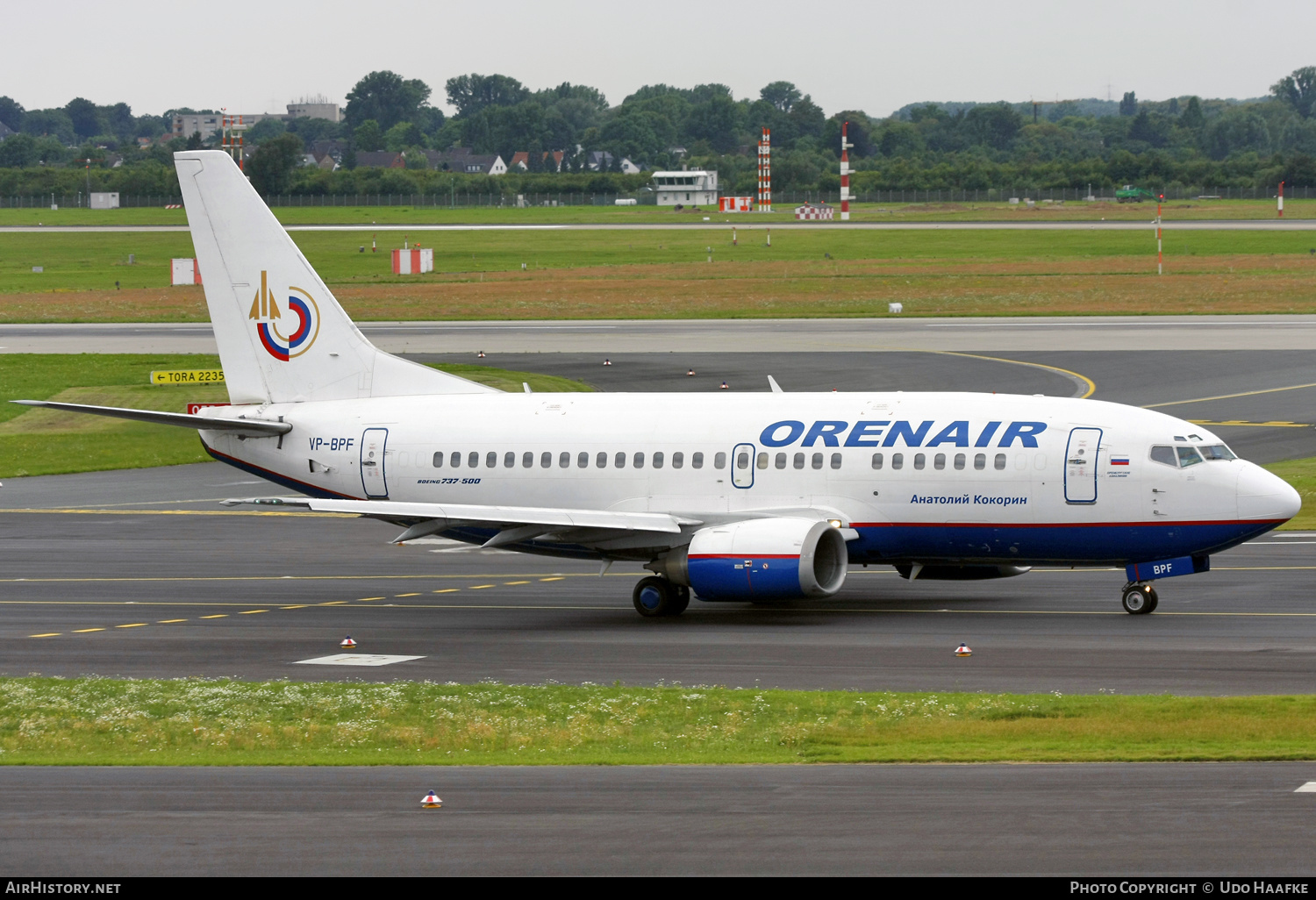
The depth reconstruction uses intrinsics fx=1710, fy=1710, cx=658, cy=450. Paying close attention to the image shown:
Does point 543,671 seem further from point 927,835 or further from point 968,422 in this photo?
point 927,835

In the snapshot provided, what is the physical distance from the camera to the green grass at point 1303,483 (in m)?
46.4

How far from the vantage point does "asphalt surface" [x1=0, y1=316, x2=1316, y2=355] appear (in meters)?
88.6

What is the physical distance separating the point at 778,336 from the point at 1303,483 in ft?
152

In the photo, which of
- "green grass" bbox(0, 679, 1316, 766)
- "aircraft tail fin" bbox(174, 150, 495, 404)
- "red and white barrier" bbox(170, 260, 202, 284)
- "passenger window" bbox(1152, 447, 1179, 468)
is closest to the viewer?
"green grass" bbox(0, 679, 1316, 766)

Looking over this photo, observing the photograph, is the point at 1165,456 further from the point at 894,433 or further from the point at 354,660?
the point at 354,660

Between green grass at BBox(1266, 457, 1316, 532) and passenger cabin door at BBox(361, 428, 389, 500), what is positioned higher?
passenger cabin door at BBox(361, 428, 389, 500)

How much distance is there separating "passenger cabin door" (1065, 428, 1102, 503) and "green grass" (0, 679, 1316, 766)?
8.91 m

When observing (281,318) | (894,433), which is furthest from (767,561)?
(281,318)

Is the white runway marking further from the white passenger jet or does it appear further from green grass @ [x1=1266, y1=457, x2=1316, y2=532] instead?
green grass @ [x1=1266, y1=457, x2=1316, y2=532]

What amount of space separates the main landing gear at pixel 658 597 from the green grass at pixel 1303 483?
16.5 meters

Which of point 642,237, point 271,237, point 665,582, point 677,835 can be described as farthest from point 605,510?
point 642,237

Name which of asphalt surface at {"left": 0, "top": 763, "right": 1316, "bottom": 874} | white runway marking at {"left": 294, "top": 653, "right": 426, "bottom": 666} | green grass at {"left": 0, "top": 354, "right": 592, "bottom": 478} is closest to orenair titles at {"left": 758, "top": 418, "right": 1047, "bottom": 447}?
white runway marking at {"left": 294, "top": 653, "right": 426, "bottom": 666}

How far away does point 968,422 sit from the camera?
35781mm

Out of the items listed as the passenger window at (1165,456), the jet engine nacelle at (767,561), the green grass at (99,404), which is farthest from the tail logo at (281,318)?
the green grass at (99,404)
